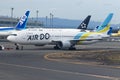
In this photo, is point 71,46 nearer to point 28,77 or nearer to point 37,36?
point 37,36

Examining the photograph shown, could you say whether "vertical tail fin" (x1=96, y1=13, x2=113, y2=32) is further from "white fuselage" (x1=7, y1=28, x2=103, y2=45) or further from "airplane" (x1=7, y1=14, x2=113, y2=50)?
"white fuselage" (x1=7, y1=28, x2=103, y2=45)

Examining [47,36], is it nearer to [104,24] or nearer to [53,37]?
[53,37]

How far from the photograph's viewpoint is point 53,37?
182 ft

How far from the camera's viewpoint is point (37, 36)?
178ft

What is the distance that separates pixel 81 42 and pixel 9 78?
3810 centimetres

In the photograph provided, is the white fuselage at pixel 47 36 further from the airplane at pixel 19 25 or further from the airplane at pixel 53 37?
the airplane at pixel 19 25

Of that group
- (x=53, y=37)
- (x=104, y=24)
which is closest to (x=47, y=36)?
(x=53, y=37)

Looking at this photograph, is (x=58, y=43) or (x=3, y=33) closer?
(x=58, y=43)

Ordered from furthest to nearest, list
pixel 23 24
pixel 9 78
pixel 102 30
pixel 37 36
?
pixel 23 24
pixel 102 30
pixel 37 36
pixel 9 78

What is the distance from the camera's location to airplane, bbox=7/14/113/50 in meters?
53.7

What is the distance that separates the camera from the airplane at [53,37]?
53719 millimetres

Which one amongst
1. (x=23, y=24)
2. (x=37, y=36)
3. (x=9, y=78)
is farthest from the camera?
(x=23, y=24)

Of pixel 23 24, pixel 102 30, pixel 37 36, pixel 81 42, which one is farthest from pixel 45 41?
pixel 23 24

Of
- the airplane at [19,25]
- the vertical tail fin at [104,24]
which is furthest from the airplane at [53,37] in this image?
the airplane at [19,25]
